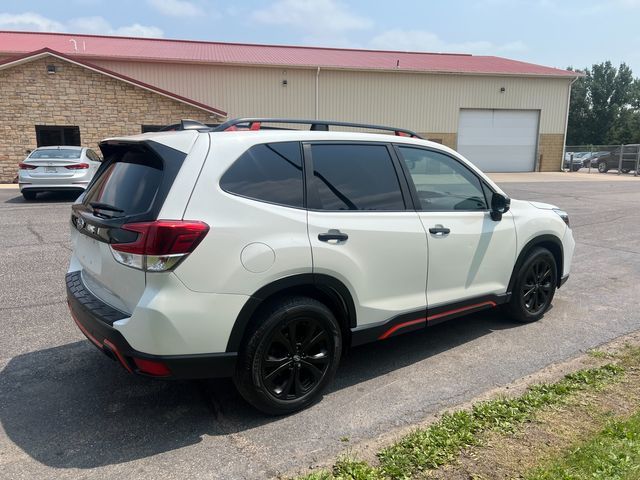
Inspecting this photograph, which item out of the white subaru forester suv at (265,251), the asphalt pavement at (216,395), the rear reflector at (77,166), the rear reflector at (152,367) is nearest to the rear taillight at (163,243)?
the white subaru forester suv at (265,251)

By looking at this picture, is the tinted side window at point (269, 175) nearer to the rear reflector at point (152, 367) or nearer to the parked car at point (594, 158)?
the rear reflector at point (152, 367)

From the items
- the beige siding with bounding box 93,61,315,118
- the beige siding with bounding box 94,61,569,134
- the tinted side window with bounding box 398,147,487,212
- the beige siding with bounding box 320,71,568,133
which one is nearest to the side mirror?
the tinted side window with bounding box 398,147,487,212

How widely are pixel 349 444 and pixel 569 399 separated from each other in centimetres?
156

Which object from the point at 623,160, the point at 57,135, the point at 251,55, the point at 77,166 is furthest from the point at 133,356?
the point at 623,160

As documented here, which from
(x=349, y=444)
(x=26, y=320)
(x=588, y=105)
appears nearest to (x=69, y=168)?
(x=26, y=320)

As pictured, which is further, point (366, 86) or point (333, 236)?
point (366, 86)

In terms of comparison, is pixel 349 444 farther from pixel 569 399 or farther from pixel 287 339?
pixel 569 399

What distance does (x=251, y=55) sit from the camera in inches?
1177

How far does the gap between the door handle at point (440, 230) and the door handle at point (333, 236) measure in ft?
2.74

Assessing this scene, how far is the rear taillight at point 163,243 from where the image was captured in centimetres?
262

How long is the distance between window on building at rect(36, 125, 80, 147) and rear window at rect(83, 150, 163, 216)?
1992 centimetres

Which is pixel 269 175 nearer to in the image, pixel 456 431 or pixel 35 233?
pixel 456 431

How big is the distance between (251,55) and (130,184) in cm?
2903

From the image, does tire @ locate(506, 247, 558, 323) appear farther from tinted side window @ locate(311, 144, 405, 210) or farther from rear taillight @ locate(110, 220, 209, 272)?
rear taillight @ locate(110, 220, 209, 272)
